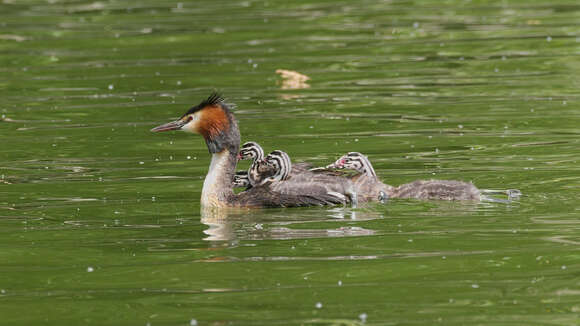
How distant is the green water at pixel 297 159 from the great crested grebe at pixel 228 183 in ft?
0.45

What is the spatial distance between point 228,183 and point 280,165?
1.57 ft

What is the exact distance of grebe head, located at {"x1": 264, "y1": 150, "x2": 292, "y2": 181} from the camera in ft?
36.6

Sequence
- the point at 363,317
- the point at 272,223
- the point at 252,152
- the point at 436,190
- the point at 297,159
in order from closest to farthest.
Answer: the point at 363,317
the point at 272,223
the point at 436,190
the point at 252,152
the point at 297,159

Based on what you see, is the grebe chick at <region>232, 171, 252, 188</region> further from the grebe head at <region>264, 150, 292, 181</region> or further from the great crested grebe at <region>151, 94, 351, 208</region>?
the grebe head at <region>264, 150, 292, 181</region>

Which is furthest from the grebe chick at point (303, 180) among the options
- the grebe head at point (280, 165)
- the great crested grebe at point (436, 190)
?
the great crested grebe at point (436, 190)

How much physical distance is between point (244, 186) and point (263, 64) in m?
8.00

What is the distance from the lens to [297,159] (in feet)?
43.2

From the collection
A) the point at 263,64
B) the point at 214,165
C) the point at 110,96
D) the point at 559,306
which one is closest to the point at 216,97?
the point at 214,165

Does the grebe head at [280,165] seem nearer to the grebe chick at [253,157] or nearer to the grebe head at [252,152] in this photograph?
the grebe chick at [253,157]

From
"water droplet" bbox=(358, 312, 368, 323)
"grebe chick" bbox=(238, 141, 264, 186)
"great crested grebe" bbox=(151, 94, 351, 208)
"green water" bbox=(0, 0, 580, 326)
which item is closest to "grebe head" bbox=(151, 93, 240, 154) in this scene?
"great crested grebe" bbox=(151, 94, 351, 208)

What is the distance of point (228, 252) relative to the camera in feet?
31.0

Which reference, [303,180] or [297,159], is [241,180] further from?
[297,159]

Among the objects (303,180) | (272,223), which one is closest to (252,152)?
(303,180)

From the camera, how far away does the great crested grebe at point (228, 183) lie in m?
10.9
